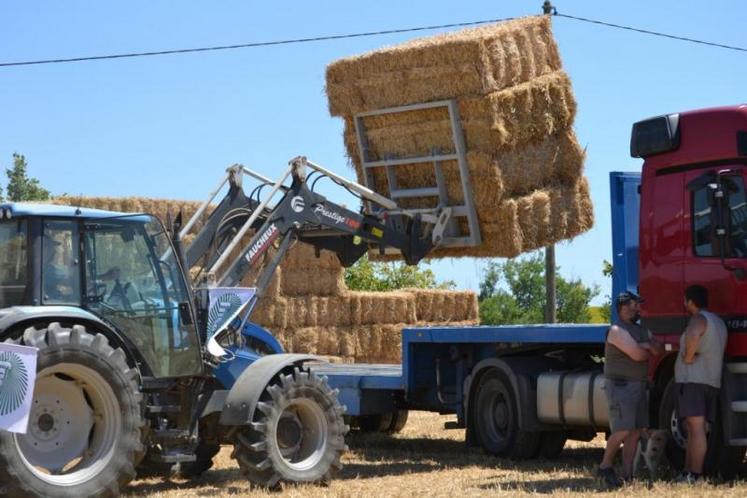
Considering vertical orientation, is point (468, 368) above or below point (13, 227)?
below

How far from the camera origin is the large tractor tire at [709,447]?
10.6 m

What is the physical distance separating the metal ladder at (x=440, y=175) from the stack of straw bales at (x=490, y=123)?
2.5 inches

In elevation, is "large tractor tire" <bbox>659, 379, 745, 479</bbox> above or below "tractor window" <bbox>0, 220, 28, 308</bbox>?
below

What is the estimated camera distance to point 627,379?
1088 cm

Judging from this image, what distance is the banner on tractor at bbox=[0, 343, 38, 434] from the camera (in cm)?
886

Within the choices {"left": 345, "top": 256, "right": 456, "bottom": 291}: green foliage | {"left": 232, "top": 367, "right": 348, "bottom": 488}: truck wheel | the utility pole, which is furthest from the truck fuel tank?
{"left": 345, "top": 256, "right": 456, "bottom": 291}: green foliage

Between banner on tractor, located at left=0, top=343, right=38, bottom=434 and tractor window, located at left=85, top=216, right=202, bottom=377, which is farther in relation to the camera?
tractor window, located at left=85, top=216, right=202, bottom=377

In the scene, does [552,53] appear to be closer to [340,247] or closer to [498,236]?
[498,236]

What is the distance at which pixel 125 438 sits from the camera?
9484 millimetres

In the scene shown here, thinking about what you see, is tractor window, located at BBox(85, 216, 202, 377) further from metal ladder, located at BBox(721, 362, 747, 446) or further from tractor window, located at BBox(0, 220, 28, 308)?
metal ladder, located at BBox(721, 362, 747, 446)

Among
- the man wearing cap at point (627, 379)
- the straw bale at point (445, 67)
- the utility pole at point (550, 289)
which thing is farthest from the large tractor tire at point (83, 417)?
the utility pole at point (550, 289)

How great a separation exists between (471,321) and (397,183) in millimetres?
11522

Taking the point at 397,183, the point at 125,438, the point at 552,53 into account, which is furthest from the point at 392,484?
the point at 552,53

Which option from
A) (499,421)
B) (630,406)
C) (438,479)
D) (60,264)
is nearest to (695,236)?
(630,406)
